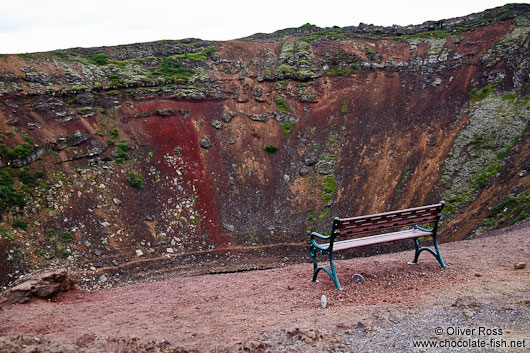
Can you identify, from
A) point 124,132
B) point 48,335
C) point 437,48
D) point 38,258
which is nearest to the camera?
point 48,335

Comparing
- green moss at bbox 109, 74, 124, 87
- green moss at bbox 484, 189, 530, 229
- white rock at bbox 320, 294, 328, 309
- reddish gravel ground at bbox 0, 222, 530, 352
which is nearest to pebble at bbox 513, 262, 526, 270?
reddish gravel ground at bbox 0, 222, 530, 352

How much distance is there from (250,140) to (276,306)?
20.3 metres

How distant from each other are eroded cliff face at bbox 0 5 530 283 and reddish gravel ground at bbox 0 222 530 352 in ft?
33.0

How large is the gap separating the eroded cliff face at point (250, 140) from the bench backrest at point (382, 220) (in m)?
10.9

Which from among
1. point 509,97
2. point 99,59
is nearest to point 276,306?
point 509,97

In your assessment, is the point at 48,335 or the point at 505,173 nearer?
the point at 48,335

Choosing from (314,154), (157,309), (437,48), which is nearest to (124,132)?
(314,154)

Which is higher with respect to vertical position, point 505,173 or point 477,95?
point 477,95

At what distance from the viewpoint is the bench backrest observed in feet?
23.7

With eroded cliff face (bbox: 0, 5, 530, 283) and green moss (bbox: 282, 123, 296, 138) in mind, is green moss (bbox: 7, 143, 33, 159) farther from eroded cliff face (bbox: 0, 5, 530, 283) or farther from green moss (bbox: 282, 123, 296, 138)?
green moss (bbox: 282, 123, 296, 138)

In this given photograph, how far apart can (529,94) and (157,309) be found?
2484cm

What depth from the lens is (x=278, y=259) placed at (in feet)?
67.1

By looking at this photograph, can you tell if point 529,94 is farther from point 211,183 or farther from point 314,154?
point 211,183

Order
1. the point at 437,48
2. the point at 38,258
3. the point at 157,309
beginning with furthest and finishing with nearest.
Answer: the point at 437,48 → the point at 38,258 → the point at 157,309
